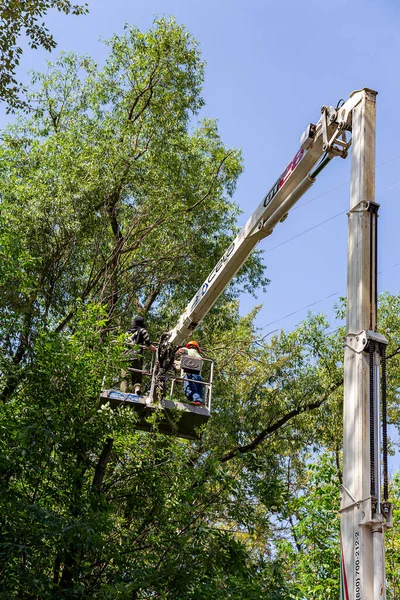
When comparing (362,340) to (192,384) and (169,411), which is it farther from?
(192,384)

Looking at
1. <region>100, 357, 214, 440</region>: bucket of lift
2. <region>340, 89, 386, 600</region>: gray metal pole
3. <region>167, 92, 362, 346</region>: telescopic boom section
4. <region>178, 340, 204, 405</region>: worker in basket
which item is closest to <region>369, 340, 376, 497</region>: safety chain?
<region>340, 89, 386, 600</region>: gray metal pole

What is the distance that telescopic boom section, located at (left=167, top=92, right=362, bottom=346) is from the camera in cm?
923

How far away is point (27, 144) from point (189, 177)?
4.72m

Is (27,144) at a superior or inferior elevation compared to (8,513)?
superior

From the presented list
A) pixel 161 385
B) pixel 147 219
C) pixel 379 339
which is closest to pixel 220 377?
pixel 147 219

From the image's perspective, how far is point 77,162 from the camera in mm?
18156

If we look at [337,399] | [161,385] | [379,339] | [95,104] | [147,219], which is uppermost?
[95,104]

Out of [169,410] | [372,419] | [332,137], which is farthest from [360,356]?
[169,410]

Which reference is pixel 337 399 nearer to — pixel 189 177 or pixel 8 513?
pixel 189 177

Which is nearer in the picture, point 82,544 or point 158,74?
point 82,544

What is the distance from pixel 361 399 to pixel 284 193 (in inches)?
197

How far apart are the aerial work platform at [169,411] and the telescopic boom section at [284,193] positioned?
167cm

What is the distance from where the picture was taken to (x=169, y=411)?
12680 millimetres

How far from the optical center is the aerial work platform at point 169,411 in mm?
12336
